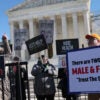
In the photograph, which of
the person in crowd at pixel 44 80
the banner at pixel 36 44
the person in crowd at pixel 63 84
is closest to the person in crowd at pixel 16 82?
the person in crowd at pixel 44 80

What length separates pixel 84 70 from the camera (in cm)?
691

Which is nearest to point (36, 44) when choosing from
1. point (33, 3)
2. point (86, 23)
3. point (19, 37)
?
point (19, 37)

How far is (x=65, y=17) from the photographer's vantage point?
74.2m

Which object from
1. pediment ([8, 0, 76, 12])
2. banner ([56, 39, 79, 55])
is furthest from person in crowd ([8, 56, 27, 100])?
pediment ([8, 0, 76, 12])

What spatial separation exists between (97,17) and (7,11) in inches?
601

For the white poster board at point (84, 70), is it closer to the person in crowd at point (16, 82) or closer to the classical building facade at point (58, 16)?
the person in crowd at point (16, 82)

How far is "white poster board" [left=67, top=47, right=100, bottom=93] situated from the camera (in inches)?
267

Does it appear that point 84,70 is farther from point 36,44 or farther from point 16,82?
point 36,44

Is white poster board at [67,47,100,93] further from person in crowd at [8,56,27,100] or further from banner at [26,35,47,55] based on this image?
banner at [26,35,47,55]

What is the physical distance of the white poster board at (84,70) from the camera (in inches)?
267

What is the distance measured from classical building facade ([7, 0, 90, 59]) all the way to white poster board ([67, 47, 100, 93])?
63.7m

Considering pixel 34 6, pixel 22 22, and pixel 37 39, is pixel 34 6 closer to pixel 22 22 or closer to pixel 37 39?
pixel 22 22

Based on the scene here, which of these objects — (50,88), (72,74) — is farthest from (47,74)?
(72,74)

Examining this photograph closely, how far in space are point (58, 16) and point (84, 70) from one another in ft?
225
